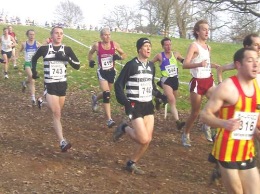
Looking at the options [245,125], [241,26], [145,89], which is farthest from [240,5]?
[245,125]

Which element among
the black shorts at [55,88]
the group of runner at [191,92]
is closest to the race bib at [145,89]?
the group of runner at [191,92]

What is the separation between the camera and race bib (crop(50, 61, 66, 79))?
723 cm

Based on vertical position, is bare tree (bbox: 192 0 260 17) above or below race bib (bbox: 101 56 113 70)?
above

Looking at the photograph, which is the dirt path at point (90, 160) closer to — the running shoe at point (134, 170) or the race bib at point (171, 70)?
the running shoe at point (134, 170)

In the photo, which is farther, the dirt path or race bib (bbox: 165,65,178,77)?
race bib (bbox: 165,65,178,77)

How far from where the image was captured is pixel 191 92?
757 cm

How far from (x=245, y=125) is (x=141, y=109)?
7.90 feet

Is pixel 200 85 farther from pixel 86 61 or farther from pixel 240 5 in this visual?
pixel 86 61

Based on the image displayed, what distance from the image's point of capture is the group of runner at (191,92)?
415cm

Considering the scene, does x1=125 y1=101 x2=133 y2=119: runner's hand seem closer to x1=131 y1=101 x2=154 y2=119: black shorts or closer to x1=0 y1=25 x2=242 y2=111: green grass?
x1=131 y1=101 x2=154 y2=119: black shorts

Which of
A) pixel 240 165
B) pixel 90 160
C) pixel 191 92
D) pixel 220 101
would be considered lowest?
pixel 90 160

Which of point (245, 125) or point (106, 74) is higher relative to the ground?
point (106, 74)

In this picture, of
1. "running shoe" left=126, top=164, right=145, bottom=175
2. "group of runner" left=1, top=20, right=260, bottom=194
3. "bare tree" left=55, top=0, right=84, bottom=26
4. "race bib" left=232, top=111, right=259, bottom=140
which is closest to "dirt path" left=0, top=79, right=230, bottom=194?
"running shoe" left=126, top=164, right=145, bottom=175

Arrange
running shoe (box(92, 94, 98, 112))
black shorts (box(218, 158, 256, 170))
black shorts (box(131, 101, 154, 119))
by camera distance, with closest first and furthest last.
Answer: black shorts (box(218, 158, 256, 170))
black shorts (box(131, 101, 154, 119))
running shoe (box(92, 94, 98, 112))
